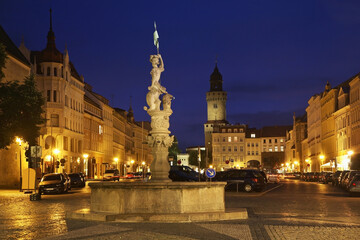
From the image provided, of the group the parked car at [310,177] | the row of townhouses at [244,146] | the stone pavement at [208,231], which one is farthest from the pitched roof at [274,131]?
the stone pavement at [208,231]

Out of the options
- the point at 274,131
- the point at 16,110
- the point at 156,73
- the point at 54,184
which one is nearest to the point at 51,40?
the point at 54,184

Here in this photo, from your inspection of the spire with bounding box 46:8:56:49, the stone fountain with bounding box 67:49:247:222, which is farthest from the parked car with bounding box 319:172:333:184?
the stone fountain with bounding box 67:49:247:222

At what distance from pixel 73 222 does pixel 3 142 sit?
17.5 metres

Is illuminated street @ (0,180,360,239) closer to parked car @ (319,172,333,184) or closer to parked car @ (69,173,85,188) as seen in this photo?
parked car @ (69,173,85,188)

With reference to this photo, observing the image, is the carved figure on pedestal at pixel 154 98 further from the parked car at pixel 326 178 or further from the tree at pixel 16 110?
the parked car at pixel 326 178

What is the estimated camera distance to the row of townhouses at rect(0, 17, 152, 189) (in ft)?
195

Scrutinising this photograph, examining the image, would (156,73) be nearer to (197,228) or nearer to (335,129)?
(197,228)

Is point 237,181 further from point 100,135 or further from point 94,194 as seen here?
point 100,135

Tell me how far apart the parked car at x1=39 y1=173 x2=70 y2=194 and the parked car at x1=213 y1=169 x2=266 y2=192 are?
11.1 meters

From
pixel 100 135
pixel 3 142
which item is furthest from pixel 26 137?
pixel 100 135

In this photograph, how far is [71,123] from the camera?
266ft

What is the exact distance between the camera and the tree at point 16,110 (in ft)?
109

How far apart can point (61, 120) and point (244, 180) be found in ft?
128

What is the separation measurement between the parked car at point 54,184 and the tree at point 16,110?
4.18 m
